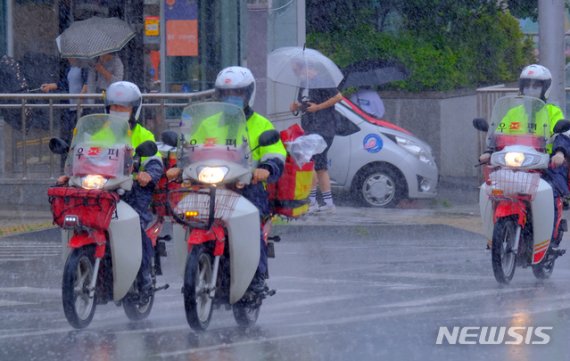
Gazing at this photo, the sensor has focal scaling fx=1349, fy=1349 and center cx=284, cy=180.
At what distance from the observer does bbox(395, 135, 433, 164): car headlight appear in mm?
16844

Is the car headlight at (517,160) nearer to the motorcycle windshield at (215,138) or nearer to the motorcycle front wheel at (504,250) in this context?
the motorcycle front wheel at (504,250)

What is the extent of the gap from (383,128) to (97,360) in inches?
382

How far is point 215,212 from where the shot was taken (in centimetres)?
826

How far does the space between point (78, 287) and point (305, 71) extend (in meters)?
7.63

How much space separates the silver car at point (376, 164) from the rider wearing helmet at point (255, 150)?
25.4 ft

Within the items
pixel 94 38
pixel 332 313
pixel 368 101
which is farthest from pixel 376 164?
pixel 332 313

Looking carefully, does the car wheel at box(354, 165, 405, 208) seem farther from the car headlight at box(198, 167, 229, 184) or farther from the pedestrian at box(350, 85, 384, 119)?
the car headlight at box(198, 167, 229, 184)

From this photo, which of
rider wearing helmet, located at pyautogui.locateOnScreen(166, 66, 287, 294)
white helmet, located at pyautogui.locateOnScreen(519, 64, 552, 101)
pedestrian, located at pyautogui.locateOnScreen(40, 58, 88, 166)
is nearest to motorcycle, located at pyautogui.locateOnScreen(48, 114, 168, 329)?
rider wearing helmet, located at pyautogui.locateOnScreen(166, 66, 287, 294)

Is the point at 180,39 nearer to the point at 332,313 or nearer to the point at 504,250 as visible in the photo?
the point at 504,250

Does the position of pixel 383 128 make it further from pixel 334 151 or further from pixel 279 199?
pixel 279 199

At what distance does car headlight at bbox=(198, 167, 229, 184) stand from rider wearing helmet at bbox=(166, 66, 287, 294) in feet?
1.15

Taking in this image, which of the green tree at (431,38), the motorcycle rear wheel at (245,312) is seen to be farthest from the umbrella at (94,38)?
the motorcycle rear wheel at (245,312)

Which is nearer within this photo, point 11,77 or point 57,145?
point 57,145

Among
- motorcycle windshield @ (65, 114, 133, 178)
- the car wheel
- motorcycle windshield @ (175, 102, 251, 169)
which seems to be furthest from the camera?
the car wheel
